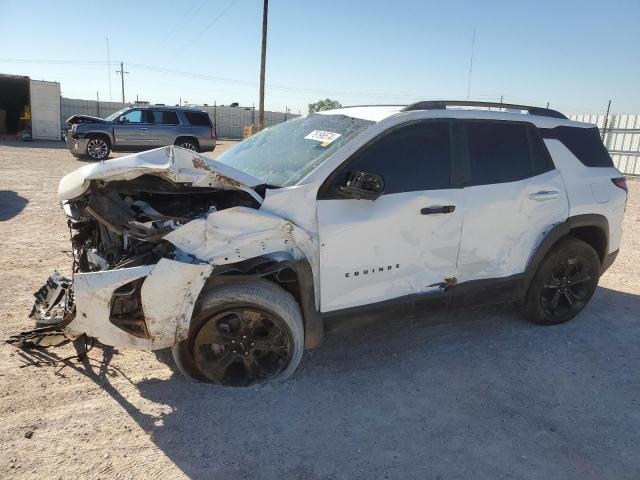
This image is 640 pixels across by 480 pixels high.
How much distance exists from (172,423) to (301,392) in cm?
83

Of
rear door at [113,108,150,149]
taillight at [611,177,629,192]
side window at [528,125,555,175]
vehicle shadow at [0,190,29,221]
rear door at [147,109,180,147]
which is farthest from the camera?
rear door at [147,109,180,147]

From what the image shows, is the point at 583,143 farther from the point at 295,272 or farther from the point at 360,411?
the point at 360,411

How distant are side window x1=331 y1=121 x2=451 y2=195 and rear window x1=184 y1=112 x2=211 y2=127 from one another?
16.8 m

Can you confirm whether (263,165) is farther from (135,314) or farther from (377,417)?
(377,417)

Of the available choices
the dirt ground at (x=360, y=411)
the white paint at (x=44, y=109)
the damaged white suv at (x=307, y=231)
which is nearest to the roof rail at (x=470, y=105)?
the damaged white suv at (x=307, y=231)

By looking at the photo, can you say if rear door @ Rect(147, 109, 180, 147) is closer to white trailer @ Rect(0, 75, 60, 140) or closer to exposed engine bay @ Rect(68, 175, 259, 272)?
white trailer @ Rect(0, 75, 60, 140)

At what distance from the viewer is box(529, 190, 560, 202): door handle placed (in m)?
3.96

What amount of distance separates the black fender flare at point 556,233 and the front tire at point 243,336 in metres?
2.13

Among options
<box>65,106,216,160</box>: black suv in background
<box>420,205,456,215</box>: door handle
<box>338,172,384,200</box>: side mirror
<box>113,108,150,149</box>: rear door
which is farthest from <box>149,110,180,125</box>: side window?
<box>338,172,384,200</box>: side mirror

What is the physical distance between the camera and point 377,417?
9.78ft

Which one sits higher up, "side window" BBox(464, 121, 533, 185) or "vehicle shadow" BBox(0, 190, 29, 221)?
"side window" BBox(464, 121, 533, 185)

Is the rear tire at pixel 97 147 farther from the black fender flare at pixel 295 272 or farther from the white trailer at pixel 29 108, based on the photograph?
the black fender flare at pixel 295 272

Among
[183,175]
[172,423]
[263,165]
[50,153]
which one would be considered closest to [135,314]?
[172,423]

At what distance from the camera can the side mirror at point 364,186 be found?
9.98 ft
